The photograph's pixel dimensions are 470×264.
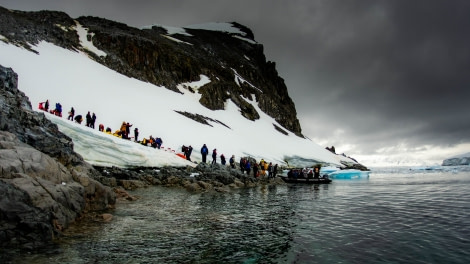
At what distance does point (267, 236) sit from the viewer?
472 inches

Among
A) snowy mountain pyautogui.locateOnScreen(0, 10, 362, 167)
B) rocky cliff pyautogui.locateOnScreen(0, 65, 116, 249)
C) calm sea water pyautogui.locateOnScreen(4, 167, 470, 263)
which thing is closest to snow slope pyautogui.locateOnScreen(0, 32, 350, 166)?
snowy mountain pyautogui.locateOnScreen(0, 10, 362, 167)

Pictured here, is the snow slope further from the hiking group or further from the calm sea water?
the calm sea water

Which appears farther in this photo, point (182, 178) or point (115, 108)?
point (115, 108)

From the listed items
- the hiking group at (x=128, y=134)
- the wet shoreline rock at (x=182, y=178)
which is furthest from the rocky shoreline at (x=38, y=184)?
the hiking group at (x=128, y=134)

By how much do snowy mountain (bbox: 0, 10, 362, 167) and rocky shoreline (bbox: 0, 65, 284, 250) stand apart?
4787 millimetres

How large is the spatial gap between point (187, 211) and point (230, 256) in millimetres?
7559

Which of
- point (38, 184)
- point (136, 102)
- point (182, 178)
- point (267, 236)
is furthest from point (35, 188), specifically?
point (136, 102)

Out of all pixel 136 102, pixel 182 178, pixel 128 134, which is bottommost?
pixel 182 178

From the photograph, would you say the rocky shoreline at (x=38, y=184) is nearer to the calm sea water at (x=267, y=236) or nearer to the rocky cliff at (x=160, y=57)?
the calm sea water at (x=267, y=236)

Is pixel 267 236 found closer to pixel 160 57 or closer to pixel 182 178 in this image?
pixel 182 178

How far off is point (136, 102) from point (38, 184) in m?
42.3

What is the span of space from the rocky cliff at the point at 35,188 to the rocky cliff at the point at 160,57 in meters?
38.5

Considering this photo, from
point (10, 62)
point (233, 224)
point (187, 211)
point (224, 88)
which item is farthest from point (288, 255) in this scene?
point (224, 88)

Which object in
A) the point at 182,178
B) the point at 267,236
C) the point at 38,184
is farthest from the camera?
the point at 182,178
